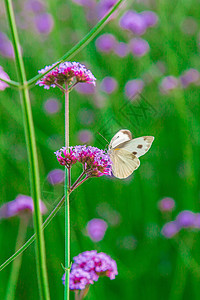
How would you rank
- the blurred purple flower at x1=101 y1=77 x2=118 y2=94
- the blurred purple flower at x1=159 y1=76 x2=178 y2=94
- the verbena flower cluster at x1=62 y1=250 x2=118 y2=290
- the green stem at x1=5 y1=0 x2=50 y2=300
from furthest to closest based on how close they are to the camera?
the blurred purple flower at x1=101 y1=77 x2=118 y2=94 → the blurred purple flower at x1=159 y1=76 x2=178 y2=94 → the verbena flower cluster at x1=62 y1=250 x2=118 y2=290 → the green stem at x1=5 y1=0 x2=50 y2=300

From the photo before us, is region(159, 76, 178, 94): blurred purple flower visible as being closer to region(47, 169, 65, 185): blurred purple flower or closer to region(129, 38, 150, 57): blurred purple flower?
region(129, 38, 150, 57): blurred purple flower

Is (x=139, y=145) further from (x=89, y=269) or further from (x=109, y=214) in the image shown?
(x=109, y=214)

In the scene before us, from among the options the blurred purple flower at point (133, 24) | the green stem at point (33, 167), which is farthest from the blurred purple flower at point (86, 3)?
the green stem at point (33, 167)

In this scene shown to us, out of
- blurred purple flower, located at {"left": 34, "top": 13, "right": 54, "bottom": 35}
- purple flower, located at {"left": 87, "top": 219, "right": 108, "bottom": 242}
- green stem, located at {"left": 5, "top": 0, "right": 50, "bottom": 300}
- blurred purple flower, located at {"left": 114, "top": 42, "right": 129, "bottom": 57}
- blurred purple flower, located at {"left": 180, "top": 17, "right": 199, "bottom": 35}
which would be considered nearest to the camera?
green stem, located at {"left": 5, "top": 0, "right": 50, "bottom": 300}

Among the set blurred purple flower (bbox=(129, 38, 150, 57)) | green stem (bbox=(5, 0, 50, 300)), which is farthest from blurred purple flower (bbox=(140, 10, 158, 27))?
green stem (bbox=(5, 0, 50, 300))

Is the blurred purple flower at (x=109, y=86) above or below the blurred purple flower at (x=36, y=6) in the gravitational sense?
below

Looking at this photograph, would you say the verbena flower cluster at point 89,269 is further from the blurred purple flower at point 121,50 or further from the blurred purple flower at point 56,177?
the blurred purple flower at point 121,50

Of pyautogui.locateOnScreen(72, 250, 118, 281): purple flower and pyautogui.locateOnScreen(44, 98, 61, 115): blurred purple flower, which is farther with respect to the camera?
pyautogui.locateOnScreen(44, 98, 61, 115): blurred purple flower
